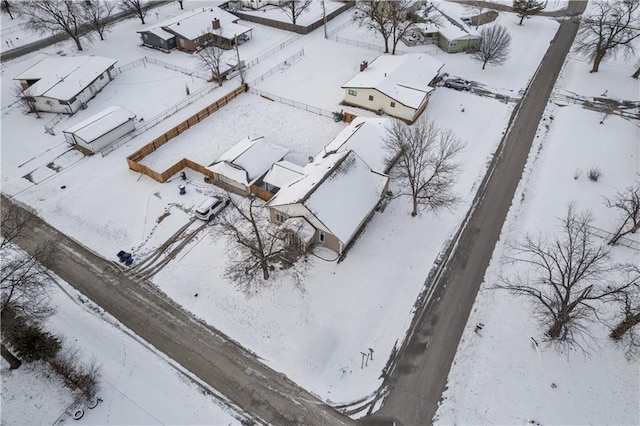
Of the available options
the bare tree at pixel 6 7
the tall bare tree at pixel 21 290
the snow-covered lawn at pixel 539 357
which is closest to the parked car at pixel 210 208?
the tall bare tree at pixel 21 290

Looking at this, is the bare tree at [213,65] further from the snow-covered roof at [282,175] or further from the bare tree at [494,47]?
the bare tree at [494,47]

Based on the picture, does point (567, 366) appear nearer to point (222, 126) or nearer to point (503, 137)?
point (503, 137)

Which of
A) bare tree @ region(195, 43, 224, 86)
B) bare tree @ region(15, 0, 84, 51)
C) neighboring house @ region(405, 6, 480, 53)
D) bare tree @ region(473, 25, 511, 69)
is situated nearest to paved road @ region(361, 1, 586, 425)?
bare tree @ region(473, 25, 511, 69)

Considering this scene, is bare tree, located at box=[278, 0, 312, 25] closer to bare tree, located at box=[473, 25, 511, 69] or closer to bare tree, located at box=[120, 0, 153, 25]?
bare tree, located at box=[120, 0, 153, 25]

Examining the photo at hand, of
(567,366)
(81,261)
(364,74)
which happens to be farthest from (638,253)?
(81,261)

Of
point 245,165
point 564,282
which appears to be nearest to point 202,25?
point 245,165

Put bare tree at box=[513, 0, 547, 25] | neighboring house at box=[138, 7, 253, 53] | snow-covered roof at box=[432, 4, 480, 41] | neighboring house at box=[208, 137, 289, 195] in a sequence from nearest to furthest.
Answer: neighboring house at box=[208, 137, 289, 195] → snow-covered roof at box=[432, 4, 480, 41] → neighboring house at box=[138, 7, 253, 53] → bare tree at box=[513, 0, 547, 25]

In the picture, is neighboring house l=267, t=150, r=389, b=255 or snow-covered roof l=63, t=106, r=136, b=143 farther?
snow-covered roof l=63, t=106, r=136, b=143
